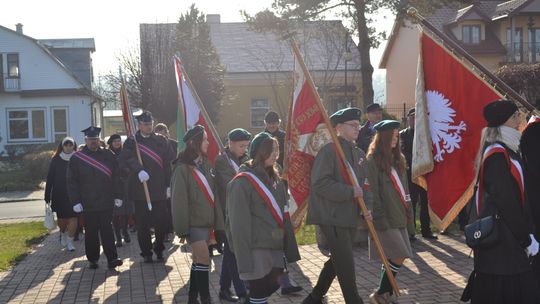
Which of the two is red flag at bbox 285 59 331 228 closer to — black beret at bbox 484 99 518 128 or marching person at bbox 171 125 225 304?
marching person at bbox 171 125 225 304

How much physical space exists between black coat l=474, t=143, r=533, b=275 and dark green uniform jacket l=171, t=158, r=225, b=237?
3.02 meters

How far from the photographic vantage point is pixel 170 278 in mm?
8633

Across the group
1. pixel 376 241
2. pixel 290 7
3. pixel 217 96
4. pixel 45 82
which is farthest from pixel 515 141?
pixel 45 82

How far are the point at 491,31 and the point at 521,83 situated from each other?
56.5 feet

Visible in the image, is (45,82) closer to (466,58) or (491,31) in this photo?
(491,31)

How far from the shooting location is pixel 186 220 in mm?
6699

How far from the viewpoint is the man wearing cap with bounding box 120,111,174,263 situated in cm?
973

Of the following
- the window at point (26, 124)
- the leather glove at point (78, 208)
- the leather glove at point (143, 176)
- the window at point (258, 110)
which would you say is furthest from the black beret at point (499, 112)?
the window at point (26, 124)

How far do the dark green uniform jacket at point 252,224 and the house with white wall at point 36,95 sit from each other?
36.5 m

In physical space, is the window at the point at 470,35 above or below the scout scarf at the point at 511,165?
above

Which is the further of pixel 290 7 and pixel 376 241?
pixel 290 7

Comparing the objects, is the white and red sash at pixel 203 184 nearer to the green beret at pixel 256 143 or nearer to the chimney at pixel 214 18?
the green beret at pixel 256 143

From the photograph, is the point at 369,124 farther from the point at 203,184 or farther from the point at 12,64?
the point at 12,64

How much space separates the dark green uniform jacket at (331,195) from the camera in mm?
5883
